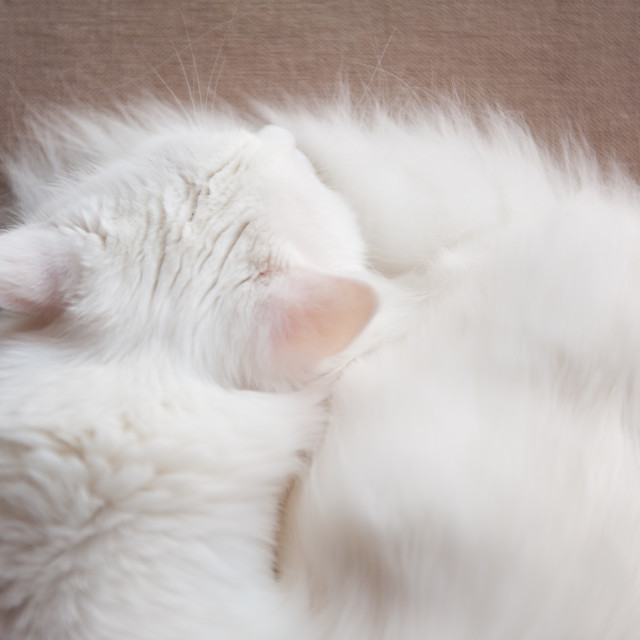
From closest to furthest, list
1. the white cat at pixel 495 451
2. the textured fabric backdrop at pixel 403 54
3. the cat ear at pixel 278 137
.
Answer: the white cat at pixel 495 451 < the cat ear at pixel 278 137 < the textured fabric backdrop at pixel 403 54

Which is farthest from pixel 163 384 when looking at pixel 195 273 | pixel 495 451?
pixel 495 451

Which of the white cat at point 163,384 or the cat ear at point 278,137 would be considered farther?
the cat ear at point 278,137


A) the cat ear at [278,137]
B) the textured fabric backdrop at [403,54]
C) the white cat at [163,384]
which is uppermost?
the textured fabric backdrop at [403,54]

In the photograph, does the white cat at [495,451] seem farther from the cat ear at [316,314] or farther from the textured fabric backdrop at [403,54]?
the textured fabric backdrop at [403,54]

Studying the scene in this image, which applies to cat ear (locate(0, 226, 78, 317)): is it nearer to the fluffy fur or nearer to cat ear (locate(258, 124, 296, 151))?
the fluffy fur

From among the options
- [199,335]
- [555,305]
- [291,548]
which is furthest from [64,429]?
[555,305]

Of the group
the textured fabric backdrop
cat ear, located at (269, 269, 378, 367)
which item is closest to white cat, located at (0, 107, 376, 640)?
cat ear, located at (269, 269, 378, 367)

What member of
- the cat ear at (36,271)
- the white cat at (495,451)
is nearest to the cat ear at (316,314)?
the white cat at (495,451)

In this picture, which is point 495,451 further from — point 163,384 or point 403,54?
point 403,54
